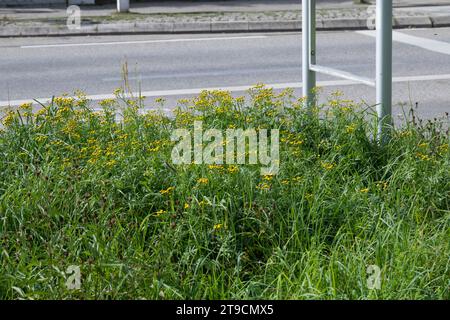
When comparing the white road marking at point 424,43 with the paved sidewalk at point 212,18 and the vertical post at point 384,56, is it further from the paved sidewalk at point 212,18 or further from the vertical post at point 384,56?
the vertical post at point 384,56

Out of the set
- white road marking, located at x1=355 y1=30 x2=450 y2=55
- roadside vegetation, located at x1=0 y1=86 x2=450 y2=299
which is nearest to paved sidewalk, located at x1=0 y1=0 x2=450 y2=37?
white road marking, located at x1=355 y1=30 x2=450 y2=55

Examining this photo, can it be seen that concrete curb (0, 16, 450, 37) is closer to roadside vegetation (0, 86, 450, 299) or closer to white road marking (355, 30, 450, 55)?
white road marking (355, 30, 450, 55)

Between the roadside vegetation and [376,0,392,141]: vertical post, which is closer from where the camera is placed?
the roadside vegetation

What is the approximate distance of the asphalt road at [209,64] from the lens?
429 inches

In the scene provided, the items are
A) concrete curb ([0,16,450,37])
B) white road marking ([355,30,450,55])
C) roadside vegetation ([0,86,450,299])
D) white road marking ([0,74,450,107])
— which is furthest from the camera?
concrete curb ([0,16,450,37])

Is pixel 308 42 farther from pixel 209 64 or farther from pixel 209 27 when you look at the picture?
pixel 209 27

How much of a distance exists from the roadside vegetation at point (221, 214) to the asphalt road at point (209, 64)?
3.73 m

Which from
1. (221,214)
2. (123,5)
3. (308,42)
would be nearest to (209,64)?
(123,5)

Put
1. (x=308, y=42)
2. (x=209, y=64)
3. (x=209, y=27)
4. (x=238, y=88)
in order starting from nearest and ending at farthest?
1. (x=308, y=42)
2. (x=238, y=88)
3. (x=209, y=64)
4. (x=209, y=27)

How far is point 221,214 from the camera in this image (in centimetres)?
502

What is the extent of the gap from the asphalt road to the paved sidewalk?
39cm

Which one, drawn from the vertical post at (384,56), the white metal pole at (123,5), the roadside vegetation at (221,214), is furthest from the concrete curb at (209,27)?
the roadside vegetation at (221,214)

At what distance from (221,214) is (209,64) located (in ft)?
25.4

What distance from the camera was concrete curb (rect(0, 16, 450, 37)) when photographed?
610 inches
